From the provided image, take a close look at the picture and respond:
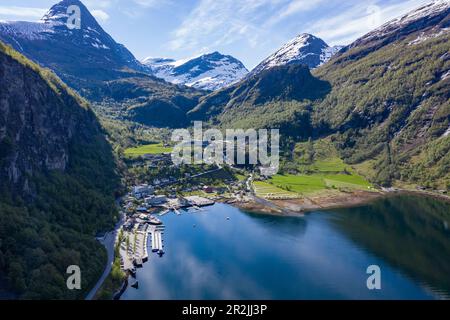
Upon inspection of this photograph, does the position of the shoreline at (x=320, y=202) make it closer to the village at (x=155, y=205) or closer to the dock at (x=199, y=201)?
the dock at (x=199, y=201)

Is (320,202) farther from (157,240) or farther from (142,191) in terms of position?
(157,240)

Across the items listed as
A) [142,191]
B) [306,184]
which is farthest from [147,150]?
[306,184]

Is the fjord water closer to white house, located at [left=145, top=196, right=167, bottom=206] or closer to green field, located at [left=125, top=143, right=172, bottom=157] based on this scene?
white house, located at [left=145, top=196, right=167, bottom=206]

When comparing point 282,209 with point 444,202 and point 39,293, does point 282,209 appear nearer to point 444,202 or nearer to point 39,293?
point 444,202

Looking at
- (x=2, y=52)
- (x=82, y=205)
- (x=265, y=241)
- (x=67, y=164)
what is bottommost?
(x=265, y=241)

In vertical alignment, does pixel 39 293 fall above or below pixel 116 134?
below
